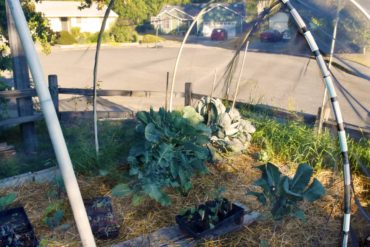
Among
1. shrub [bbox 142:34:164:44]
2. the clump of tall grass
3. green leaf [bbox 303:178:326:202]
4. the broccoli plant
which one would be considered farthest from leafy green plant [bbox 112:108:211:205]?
shrub [bbox 142:34:164:44]

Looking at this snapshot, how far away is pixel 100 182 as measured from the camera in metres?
3.43

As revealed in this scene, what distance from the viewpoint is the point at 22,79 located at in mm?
4711

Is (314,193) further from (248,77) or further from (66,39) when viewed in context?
(66,39)

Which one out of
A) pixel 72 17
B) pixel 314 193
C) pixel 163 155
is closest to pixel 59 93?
pixel 163 155

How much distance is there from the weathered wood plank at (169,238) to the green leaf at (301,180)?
1.78ft

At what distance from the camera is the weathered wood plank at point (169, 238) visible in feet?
8.31

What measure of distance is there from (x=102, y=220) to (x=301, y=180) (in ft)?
4.64

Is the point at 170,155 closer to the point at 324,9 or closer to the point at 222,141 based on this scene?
the point at 222,141

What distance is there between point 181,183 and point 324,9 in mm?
1742

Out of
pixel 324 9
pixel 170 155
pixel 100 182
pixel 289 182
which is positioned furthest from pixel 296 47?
pixel 100 182

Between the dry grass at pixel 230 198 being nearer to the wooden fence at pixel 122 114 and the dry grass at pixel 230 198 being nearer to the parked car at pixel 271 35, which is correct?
the wooden fence at pixel 122 114

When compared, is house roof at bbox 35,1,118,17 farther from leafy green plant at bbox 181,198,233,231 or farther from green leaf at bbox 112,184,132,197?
leafy green plant at bbox 181,198,233,231

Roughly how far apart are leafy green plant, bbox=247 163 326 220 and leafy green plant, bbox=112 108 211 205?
78cm

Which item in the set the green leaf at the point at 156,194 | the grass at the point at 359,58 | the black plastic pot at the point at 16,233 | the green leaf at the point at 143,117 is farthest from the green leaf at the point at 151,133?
the grass at the point at 359,58
